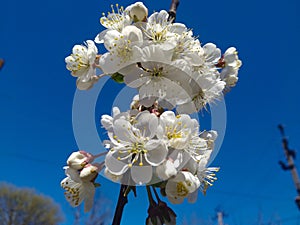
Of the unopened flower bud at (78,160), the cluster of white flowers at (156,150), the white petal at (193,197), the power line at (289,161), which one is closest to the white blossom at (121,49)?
the cluster of white flowers at (156,150)

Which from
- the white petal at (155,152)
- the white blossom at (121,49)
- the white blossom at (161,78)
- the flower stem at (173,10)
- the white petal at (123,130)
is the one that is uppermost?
the flower stem at (173,10)

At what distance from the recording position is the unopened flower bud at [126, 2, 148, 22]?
87cm

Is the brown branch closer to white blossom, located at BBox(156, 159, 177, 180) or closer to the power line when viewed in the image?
white blossom, located at BBox(156, 159, 177, 180)

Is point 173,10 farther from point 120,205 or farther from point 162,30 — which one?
point 120,205

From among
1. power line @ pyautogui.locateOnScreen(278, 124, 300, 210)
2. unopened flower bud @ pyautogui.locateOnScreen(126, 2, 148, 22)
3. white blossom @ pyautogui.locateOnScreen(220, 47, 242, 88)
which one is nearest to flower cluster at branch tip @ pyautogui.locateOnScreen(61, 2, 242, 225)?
unopened flower bud @ pyautogui.locateOnScreen(126, 2, 148, 22)

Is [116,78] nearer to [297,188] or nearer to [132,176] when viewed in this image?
[132,176]

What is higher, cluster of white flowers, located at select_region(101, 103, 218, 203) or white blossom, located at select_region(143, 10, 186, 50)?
white blossom, located at select_region(143, 10, 186, 50)

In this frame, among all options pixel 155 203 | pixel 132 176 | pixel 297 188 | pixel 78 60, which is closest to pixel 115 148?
pixel 132 176

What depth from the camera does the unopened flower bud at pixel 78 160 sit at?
77cm

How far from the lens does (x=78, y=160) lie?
77 cm

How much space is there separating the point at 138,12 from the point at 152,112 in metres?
0.31

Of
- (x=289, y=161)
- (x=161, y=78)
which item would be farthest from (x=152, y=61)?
(x=289, y=161)

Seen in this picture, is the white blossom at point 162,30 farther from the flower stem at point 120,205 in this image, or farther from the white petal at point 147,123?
the flower stem at point 120,205

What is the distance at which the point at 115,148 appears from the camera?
0.69 m
